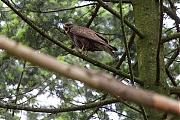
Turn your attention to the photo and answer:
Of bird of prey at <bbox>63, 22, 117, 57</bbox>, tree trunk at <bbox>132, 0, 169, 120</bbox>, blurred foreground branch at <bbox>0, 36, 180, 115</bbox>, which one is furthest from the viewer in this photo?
bird of prey at <bbox>63, 22, 117, 57</bbox>

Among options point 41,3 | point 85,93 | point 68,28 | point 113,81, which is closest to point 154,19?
point 68,28

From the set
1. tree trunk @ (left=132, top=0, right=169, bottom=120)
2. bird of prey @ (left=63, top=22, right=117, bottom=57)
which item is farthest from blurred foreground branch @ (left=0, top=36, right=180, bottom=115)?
bird of prey @ (left=63, top=22, right=117, bottom=57)

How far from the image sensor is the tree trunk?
2.89m

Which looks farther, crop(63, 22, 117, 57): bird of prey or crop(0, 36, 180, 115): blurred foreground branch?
crop(63, 22, 117, 57): bird of prey

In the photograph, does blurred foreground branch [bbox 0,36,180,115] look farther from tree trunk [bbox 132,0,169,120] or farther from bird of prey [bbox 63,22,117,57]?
bird of prey [bbox 63,22,117,57]

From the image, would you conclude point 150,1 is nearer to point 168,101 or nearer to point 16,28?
point 168,101

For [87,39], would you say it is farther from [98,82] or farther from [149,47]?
[98,82]

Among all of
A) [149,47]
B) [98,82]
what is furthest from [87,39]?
[98,82]

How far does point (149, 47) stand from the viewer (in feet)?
10.4

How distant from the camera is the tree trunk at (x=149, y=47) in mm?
2887

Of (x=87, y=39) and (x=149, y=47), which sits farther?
(x=87, y=39)

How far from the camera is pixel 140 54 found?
321cm

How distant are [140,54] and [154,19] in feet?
1.45

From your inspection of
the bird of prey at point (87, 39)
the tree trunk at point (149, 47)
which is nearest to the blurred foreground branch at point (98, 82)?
the tree trunk at point (149, 47)
